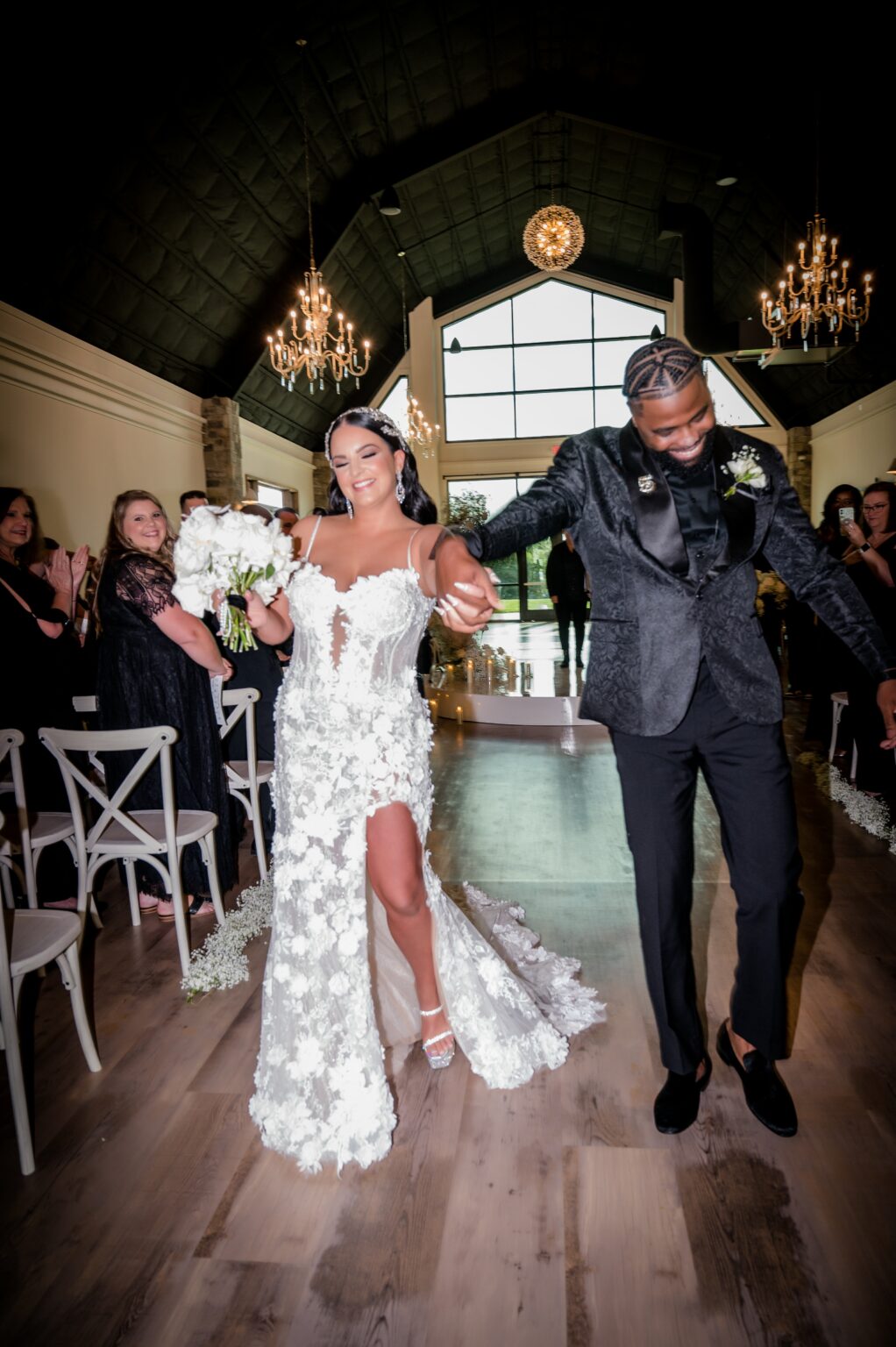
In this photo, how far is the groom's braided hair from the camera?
1703 millimetres

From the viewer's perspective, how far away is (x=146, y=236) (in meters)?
8.08

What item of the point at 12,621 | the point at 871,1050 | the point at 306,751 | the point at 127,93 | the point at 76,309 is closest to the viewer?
the point at 306,751

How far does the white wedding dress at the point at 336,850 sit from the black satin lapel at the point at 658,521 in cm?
58

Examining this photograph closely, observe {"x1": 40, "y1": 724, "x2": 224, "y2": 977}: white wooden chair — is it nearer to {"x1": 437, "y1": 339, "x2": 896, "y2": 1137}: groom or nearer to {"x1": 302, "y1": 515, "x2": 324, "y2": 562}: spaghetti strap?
{"x1": 302, "y1": 515, "x2": 324, "y2": 562}: spaghetti strap

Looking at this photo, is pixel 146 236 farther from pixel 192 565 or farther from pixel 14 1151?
pixel 14 1151

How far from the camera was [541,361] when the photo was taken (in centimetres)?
1664

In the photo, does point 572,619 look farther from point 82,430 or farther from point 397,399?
point 397,399

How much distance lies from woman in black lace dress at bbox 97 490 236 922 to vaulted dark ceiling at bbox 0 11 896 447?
463 centimetres

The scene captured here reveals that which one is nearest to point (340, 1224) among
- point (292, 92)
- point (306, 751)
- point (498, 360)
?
point (306, 751)

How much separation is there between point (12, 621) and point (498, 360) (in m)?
14.9

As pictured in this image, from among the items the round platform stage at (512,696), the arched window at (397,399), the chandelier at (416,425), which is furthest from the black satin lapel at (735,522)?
the arched window at (397,399)

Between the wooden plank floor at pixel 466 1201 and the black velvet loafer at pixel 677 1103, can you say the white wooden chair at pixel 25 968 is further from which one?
the black velvet loafer at pixel 677 1103

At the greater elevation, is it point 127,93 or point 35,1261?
point 127,93

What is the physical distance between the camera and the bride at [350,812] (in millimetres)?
1961
